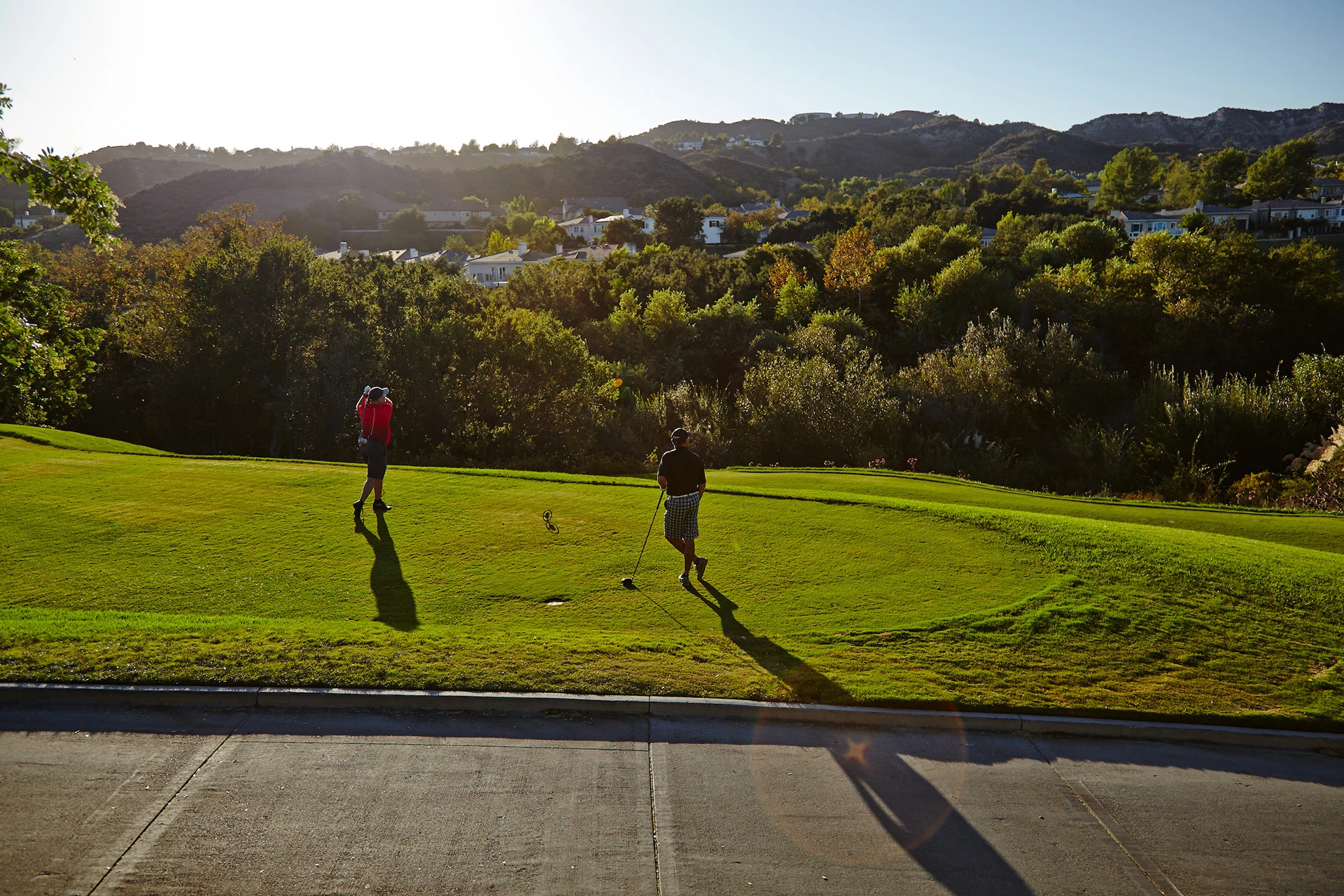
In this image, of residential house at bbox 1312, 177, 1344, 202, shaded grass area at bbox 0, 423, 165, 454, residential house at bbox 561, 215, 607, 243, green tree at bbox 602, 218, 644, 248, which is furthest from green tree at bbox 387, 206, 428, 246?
residential house at bbox 1312, 177, 1344, 202

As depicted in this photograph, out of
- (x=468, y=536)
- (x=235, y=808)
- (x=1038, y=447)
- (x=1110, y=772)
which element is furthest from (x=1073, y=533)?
(x=1038, y=447)

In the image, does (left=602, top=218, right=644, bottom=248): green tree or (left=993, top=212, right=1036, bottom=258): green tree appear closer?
(left=993, top=212, right=1036, bottom=258): green tree

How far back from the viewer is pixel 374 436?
12.8 metres

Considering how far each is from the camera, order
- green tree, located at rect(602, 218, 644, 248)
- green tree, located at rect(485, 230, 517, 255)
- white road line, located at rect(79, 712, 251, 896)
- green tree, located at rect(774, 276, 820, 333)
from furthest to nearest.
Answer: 1. green tree, located at rect(485, 230, 517, 255)
2. green tree, located at rect(602, 218, 644, 248)
3. green tree, located at rect(774, 276, 820, 333)
4. white road line, located at rect(79, 712, 251, 896)

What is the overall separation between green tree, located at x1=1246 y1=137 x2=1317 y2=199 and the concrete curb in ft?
469

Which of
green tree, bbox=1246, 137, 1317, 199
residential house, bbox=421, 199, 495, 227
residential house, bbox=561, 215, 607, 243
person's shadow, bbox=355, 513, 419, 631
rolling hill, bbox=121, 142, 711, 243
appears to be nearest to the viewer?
person's shadow, bbox=355, 513, 419, 631

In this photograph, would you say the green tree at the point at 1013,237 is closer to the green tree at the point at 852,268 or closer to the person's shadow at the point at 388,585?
the green tree at the point at 852,268

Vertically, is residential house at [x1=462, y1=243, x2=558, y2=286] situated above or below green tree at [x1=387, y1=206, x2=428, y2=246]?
below

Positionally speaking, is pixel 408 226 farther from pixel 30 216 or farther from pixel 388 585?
pixel 388 585

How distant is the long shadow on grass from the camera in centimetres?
586

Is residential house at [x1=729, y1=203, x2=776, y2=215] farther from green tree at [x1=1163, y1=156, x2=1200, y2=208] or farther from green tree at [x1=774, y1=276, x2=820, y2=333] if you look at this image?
green tree at [x1=774, y1=276, x2=820, y2=333]

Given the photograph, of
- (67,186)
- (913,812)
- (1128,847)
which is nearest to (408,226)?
(67,186)

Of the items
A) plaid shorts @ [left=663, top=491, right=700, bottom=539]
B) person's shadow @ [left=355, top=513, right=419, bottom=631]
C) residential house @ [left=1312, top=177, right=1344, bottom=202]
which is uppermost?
residential house @ [left=1312, top=177, right=1344, bottom=202]

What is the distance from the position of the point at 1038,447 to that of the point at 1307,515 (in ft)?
54.7
